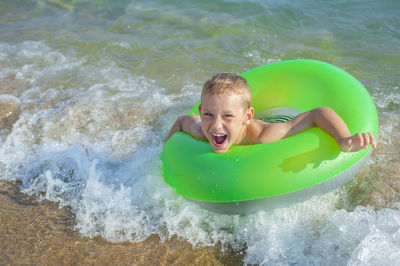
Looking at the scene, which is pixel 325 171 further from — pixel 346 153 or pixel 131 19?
pixel 131 19

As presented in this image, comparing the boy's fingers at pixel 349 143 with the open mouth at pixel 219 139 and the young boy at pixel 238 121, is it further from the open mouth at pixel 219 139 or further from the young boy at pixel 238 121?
the open mouth at pixel 219 139

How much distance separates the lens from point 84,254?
2.77 metres

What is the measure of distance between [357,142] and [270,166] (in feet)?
1.93

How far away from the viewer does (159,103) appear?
15.8 feet

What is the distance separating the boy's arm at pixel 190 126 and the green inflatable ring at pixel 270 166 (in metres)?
0.07

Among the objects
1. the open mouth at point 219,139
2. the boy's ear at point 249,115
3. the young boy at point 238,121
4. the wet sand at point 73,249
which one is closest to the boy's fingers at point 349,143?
the young boy at point 238,121

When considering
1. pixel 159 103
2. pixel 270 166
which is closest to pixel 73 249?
pixel 270 166

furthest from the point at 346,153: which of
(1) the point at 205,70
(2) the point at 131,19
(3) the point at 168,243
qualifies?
(2) the point at 131,19

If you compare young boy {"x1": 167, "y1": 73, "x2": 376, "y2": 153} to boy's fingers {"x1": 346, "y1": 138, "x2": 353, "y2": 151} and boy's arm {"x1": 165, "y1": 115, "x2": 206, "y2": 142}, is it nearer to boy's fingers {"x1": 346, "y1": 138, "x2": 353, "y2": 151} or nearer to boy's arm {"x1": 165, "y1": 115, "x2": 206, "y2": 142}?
boy's fingers {"x1": 346, "y1": 138, "x2": 353, "y2": 151}

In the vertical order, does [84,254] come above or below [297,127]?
Answer: below

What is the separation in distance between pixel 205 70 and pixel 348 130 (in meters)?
3.09

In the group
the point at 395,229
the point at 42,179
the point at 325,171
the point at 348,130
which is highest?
the point at 348,130

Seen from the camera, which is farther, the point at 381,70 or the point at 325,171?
the point at 381,70

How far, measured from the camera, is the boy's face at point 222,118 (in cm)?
267
